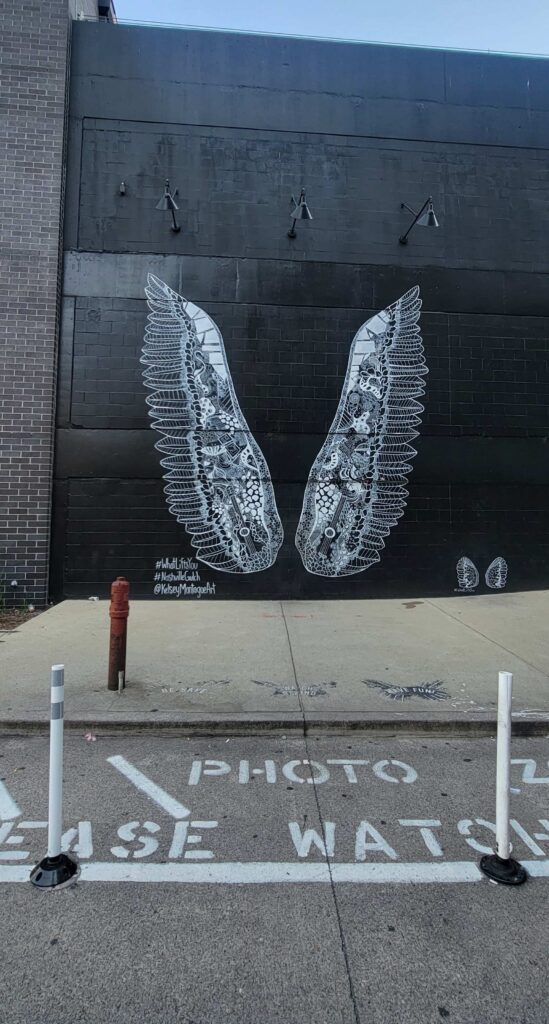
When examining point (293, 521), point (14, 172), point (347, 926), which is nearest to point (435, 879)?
point (347, 926)

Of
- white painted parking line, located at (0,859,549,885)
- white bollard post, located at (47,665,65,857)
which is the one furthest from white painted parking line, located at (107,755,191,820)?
white bollard post, located at (47,665,65,857)

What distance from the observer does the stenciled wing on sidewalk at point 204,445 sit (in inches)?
360

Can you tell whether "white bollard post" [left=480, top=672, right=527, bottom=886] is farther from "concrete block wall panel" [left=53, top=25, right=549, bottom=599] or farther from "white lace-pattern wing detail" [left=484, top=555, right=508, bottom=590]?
"white lace-pattern wing detail" [left=484, top=555, right=508, bottom=590]

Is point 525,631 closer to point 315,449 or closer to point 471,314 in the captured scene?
point 315,449

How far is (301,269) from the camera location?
374 inches

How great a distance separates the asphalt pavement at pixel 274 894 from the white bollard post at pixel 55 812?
7 cm

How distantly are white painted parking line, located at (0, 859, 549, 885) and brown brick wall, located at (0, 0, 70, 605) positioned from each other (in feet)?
22.3

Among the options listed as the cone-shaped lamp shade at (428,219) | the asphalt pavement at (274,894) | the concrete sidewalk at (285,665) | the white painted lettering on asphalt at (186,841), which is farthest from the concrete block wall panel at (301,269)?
the white painted lettering on asphalt at (186,841)

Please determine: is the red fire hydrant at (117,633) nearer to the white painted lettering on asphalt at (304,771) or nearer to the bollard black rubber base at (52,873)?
the white painted lettering on asphalt at (304,771)

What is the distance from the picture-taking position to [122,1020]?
189 cm

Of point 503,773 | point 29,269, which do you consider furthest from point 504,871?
point 29,269

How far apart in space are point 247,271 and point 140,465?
3.87 metres

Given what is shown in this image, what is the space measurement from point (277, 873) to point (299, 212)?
9.42 metres

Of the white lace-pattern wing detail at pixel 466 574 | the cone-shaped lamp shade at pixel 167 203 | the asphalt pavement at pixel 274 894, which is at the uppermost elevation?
the cone-shaped lamp shade at pixel 167 203
